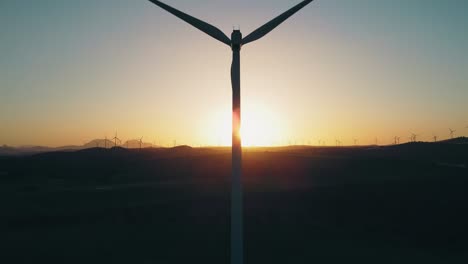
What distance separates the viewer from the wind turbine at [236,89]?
74.8 ft

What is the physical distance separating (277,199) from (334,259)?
23.0 metres

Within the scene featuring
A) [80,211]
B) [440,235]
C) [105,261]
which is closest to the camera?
[105,261]

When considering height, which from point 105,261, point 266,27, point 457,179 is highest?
point 266,27

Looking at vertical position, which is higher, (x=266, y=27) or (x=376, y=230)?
(x=266, y=27)

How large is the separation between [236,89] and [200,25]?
417 centimetres

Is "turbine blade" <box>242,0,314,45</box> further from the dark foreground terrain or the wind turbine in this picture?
the dark foreground terrain

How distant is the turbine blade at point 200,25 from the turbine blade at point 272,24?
1258mm

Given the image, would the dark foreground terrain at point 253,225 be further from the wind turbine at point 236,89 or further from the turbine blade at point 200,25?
the turbine blade at point 200,25

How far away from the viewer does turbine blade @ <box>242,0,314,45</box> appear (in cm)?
2478

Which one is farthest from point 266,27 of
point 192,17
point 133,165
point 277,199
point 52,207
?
point 133,165

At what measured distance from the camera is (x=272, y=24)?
2517 cm

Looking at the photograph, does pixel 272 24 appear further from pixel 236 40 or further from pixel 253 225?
pixel 253 225

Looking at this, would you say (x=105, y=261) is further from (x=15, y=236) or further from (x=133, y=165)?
(x=133, y=165)

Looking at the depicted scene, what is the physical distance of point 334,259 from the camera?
33656 mm
